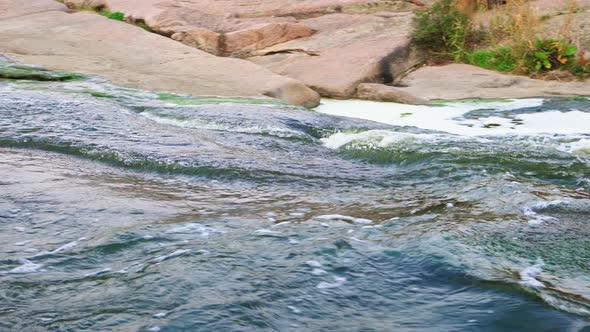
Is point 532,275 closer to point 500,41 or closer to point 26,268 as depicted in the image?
point 26,268

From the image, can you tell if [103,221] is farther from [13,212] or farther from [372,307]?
[372,307]

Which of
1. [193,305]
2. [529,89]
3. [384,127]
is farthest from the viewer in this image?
[529,89]

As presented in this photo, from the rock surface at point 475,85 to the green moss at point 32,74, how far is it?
380 centimetres

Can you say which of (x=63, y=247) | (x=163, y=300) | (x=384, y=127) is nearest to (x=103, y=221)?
(x=63, y=247)

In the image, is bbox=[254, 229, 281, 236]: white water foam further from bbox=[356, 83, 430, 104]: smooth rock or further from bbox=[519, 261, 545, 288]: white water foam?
bbox=[356, 83, 430, 104]: smooth rock

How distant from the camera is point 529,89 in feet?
30.4

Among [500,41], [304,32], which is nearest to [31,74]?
[304,32]

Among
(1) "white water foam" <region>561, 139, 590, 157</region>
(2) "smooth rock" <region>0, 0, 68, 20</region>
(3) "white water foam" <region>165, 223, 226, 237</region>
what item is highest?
(3) "white water foam" <region>165, 223, 226, 237</region>

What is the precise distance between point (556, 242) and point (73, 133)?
3.91 meters

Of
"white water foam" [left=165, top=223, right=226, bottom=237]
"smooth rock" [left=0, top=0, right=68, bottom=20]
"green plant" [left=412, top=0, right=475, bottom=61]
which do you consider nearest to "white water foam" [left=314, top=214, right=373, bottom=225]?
"white water foam" [left=165, top=223, right=226, bottom=237]

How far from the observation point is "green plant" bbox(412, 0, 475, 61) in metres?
10.8

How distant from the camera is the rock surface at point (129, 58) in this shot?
29.2 ft

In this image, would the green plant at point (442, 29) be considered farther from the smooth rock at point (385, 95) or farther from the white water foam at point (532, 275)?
the white water foam at point (532, 275)

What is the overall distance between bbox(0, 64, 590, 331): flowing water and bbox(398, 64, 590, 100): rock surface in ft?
7.18
